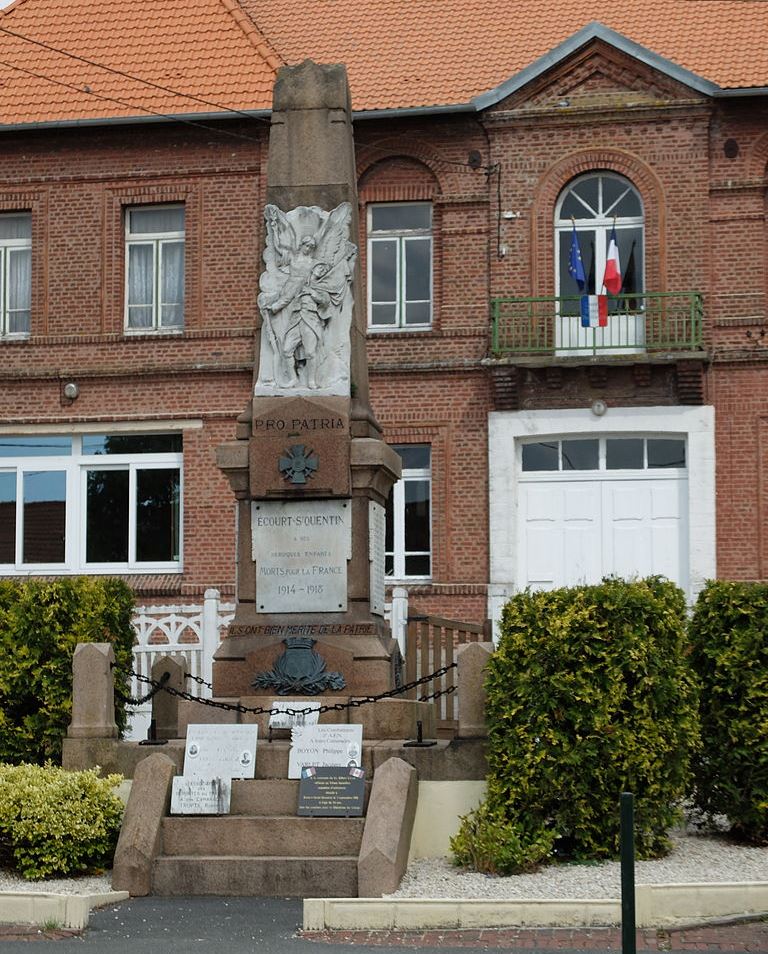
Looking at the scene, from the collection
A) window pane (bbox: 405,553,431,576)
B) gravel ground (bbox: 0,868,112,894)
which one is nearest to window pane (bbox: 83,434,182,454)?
window pane (bbox: 405,553,431,576)

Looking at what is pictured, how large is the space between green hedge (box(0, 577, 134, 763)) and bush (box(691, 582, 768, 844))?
4.78 meters

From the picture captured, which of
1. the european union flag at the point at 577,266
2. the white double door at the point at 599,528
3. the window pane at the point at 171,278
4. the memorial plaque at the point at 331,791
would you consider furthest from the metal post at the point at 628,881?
the window pane at the point at 171,278

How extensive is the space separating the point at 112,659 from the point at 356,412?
9.22 ft

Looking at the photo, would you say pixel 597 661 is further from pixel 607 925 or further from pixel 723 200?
pixel 723 200

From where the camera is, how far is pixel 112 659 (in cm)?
1440

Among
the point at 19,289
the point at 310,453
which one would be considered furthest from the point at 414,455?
the point at 310,453

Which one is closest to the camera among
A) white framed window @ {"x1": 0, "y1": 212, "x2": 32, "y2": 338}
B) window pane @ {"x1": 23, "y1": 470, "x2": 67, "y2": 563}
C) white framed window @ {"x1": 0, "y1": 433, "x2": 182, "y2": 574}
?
white framed window @ {"x1": 0, "y1": 433, "x2": 182, "y2": 574}

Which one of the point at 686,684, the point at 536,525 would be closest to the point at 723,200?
the point at 536,525

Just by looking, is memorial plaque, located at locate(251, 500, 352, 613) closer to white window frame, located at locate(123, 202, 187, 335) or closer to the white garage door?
the white garage door

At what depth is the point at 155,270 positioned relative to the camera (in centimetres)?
2692

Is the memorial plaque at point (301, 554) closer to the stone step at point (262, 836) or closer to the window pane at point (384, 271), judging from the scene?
the stone step at point (262, 836)

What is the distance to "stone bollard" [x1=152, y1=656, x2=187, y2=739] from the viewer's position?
15.4 m

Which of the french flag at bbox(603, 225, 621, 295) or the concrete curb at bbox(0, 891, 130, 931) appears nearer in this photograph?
the concrete curb at bbox(0, 891, 130, 931)

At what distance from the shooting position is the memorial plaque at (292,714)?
1388 cm
